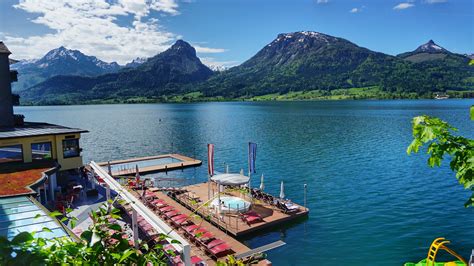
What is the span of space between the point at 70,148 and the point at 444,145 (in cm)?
3006

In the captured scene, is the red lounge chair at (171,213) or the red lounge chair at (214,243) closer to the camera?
the red lounge chair at (214,243)

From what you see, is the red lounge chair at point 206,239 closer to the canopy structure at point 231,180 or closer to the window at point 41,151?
the canopy structure at point 231,180

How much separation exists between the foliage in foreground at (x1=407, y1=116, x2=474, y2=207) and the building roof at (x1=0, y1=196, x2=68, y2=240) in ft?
24.1

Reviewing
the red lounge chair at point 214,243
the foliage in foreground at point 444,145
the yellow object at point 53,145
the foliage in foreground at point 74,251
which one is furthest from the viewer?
the yellow object at point 53,145

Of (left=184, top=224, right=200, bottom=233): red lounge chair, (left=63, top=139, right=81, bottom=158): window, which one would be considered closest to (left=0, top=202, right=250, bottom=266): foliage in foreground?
(left=184, top=224, right=200, bottom=233): red lounge chair

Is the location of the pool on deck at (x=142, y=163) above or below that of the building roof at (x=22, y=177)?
below

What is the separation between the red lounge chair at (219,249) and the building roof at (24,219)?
9.84m

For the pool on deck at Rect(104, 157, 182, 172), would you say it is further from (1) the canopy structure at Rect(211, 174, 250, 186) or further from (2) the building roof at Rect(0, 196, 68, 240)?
(2) the building roof at Rect(0, 196, 68, 240)

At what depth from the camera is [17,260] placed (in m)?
2.64

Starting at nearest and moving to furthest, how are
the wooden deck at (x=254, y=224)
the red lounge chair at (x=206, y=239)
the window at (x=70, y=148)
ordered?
the red lounge chair at (x=206, y=239) < the wooden deck at (x=254, y=224) < the window at (x=70, y=148)

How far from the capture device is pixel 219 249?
67.5 feet

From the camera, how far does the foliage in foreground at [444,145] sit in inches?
214

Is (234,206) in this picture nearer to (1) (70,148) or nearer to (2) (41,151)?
(1) (70,148)

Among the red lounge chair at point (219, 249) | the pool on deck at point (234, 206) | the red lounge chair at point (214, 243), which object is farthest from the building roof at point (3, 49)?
the red lounge chair at point (219, 249)
